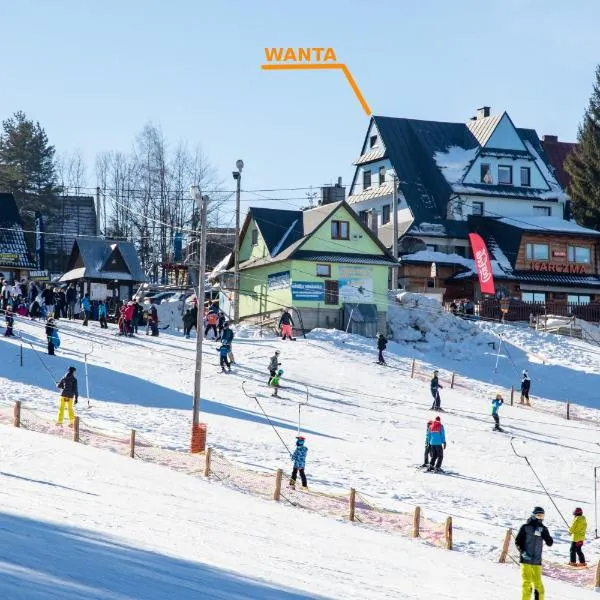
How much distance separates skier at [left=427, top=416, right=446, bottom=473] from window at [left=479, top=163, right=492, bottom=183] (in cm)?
4698

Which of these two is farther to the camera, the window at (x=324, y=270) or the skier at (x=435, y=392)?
the window at (x=324, y=270)

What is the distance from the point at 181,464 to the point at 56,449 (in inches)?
115

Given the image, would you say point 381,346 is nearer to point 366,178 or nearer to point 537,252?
point 537,252

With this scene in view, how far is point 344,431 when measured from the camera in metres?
33.4

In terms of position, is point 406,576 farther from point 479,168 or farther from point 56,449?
point 479,168

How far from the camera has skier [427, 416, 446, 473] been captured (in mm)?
28562

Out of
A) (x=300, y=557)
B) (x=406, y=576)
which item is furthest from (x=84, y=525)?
(x=406, y=576)

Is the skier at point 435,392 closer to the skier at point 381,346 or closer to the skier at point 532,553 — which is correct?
the skier at point 381,346

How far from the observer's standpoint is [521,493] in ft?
89.1

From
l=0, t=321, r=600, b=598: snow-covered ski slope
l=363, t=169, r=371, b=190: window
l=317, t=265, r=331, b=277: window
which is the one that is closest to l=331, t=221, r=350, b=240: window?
l=317, t=265, r=331, b=277: window

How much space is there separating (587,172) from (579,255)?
41.9 feet

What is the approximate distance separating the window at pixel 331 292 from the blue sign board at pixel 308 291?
0.24 metres

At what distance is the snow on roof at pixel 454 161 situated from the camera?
73.4 metres

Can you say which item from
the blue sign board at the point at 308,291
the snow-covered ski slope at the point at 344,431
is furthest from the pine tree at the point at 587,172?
the blue sign board at the point at 308,291
